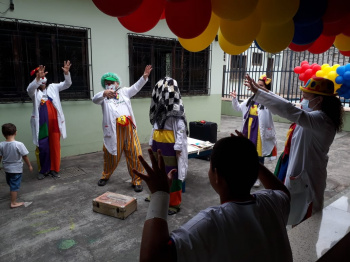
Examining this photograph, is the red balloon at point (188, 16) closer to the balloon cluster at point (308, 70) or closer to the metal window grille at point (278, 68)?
the balloon cluster at point (308, 70)

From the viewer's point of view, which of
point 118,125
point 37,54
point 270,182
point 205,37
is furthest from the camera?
point 37,54

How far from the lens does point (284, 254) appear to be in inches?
42.5

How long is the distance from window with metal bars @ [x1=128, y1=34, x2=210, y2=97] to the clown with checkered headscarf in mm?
3473

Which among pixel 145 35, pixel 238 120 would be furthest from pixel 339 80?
pixel 238 120

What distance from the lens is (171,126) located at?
3.44m

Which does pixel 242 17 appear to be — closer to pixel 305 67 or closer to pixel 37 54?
pixel 305 67

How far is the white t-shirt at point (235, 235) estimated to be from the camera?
2.97ft

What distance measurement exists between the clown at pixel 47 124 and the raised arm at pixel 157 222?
406 cm

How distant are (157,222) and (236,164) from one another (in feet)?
1.24

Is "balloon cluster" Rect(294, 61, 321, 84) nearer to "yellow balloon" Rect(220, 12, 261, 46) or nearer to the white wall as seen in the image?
"yellow balloon" Rect(220, 12, 261, 46)

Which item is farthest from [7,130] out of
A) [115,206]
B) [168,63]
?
[168,63]

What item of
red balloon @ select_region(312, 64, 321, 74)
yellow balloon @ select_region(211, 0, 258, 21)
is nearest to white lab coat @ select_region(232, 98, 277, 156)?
red balloon @ select_region(312, 64, 321, 74)

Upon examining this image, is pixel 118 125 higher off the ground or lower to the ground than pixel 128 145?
higher

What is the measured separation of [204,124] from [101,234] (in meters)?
3.51
